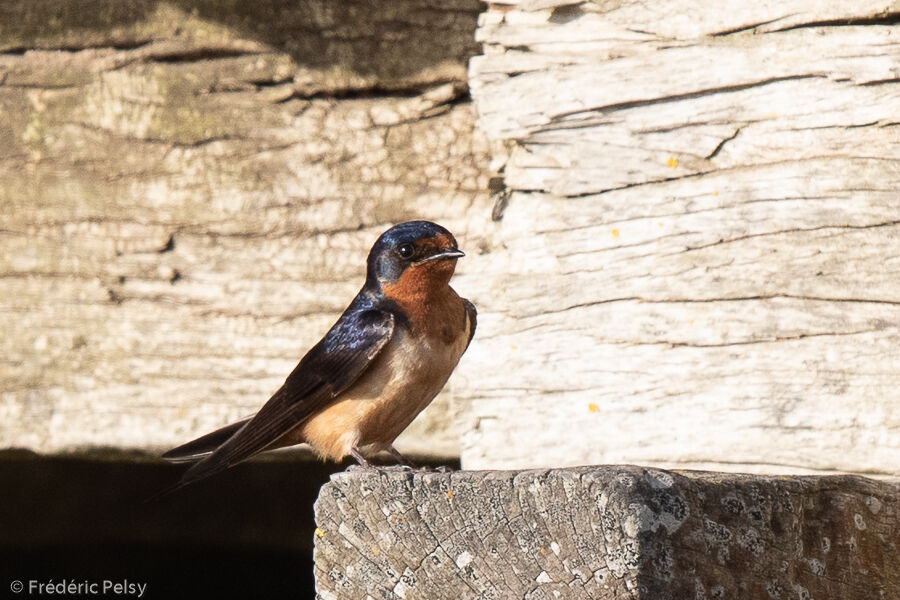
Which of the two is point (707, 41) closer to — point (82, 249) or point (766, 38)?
point (766, 38)

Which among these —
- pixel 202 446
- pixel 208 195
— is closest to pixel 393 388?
pixel 202 446

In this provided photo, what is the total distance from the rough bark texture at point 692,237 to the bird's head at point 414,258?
337mm

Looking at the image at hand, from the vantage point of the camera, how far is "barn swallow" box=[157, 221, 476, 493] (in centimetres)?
255

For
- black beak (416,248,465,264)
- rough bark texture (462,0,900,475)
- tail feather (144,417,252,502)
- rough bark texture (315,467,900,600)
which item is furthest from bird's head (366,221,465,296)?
rough bark texture (315,467,900,600)

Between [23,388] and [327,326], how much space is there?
82cm

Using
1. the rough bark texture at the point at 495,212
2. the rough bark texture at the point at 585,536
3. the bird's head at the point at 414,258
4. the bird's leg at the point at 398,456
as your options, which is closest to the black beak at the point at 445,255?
the bird's head at the point at 414,258

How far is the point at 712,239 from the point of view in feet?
8.96

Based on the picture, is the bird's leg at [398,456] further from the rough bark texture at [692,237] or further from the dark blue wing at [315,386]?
the dark blue wing at [315,386]

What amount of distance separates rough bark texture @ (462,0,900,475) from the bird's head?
34 cm

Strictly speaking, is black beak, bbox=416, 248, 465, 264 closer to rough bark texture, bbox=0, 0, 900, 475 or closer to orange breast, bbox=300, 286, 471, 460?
orange breast, bbox=300, 286, 471, 460

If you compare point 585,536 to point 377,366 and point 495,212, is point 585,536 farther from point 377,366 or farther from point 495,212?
point 495,212

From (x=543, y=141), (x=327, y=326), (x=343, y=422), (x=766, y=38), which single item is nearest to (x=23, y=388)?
(x=327, y=326)

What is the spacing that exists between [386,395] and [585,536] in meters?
1.19

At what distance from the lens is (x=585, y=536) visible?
143cm
